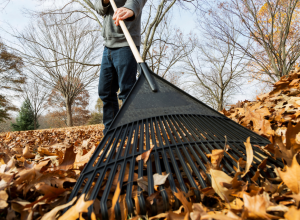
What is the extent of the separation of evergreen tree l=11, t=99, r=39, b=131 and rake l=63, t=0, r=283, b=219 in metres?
24.0

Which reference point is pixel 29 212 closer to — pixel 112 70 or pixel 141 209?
pixel 141 209

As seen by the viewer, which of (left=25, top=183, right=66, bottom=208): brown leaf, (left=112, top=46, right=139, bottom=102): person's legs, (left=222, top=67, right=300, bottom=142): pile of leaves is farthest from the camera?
(left=112, top=46, right=139, bottom=102): person's legs

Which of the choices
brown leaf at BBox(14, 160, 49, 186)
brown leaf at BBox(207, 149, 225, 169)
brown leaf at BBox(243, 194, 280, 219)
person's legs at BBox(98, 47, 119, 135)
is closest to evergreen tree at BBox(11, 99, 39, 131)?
person's legs at BBox(98, 47, 119, 135)

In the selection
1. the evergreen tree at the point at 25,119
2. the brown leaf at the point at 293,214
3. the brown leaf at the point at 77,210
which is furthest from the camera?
the evergreen tree at the point at 25,119

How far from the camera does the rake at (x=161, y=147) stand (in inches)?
25.3

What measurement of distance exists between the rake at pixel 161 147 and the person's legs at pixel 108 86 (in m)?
0.64

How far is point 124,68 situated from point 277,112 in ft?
4.86

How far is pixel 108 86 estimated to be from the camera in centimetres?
194

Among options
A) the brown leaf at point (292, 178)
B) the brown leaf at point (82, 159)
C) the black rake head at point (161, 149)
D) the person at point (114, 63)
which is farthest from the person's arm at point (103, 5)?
the brown leaf at point (292, 178)

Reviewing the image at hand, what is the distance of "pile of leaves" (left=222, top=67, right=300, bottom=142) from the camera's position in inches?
51.3

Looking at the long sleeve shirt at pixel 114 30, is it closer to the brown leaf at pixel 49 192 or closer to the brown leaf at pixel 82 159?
the brown leaf at pixel 82 159

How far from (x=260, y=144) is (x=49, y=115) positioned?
1252 inches

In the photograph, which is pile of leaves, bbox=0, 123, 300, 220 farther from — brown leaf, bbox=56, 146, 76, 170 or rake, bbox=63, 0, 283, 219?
brown leaf, bbox=56, 146, 76, 170

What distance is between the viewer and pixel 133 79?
188 centimetres
